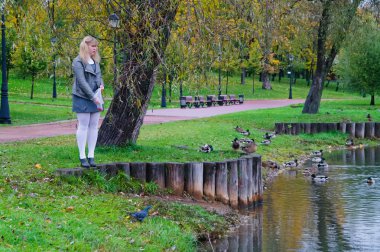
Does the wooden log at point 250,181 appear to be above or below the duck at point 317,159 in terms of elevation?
above

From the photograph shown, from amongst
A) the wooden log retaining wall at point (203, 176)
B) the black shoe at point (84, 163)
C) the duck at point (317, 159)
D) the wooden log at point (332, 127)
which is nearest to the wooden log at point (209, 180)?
the wooden log retaining wall at point (203, 176)

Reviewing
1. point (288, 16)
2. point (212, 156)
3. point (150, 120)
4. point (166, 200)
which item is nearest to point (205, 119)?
point (150, 120)

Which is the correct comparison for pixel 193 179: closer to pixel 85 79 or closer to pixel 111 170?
pixel 111 170

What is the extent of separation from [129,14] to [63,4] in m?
2.16

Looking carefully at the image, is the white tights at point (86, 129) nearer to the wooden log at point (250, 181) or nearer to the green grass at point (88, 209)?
the green grass at point (88, 209)

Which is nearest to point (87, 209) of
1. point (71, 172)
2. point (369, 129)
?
point (71, 172)

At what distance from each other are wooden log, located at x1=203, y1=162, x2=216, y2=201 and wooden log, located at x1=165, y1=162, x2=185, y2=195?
550 millimetres

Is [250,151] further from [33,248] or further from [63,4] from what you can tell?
[33,248]

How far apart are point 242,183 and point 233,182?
0.41 m

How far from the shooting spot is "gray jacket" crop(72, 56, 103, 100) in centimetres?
1288

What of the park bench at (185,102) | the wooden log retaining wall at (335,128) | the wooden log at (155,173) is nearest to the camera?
the wooden log at (155,173)

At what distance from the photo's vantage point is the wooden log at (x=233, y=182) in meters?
15.1

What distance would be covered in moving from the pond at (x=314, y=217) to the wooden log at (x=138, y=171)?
2.11m

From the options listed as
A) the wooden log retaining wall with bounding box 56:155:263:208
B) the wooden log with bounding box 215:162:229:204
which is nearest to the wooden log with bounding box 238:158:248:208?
the wooden log retaining wall with bounding box 56:155:263:208
